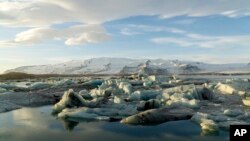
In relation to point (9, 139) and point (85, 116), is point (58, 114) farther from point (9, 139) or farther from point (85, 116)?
point (9, 139)

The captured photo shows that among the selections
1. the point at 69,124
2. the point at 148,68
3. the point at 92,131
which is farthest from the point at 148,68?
the point at 92,131

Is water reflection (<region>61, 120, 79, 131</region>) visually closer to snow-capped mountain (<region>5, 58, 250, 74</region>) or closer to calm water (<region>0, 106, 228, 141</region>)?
calm water (<region>0, 106, 228, 141</region>)

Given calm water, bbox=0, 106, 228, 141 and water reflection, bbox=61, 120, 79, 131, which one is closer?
calm water, bbox=0, 106, 228, 141

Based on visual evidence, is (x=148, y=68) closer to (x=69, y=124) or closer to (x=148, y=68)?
(x=148, y=68)

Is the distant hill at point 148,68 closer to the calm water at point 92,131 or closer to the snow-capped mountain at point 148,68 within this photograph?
the snow-capped mountain at point 148,68

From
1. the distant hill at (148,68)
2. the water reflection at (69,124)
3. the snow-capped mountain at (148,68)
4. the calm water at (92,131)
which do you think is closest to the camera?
the calm water at (92,131)

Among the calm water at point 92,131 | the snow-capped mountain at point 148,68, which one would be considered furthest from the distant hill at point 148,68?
the calm water at point 92,131

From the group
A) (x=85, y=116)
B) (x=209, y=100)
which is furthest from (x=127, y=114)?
(x=209, y=100)

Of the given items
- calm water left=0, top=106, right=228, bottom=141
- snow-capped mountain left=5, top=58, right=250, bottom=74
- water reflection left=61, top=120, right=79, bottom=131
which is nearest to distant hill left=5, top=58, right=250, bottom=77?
snow-capped mountain left=5, top=58, right=250, bottom=74
